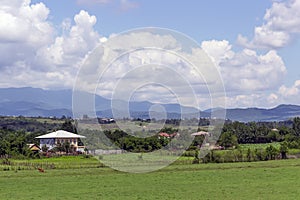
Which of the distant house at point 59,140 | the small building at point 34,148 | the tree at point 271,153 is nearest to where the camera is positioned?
the tree at point 271,153

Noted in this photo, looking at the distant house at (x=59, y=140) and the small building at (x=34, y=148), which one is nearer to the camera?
the small building at (x=34, y=148)

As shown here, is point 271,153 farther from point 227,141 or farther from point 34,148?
point 34,148

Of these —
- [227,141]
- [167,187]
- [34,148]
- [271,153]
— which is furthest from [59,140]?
[167,187]

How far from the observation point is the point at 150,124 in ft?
197

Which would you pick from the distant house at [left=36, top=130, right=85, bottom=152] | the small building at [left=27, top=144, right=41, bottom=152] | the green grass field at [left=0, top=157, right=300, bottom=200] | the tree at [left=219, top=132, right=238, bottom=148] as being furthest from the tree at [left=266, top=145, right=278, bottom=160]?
the small building at [left=27, top=144, right=41, bottom=152]

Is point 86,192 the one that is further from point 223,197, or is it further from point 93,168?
point 93,168

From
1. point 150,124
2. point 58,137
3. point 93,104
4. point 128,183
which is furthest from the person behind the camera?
point 58,137

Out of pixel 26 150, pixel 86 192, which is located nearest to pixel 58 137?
pixel 26 150

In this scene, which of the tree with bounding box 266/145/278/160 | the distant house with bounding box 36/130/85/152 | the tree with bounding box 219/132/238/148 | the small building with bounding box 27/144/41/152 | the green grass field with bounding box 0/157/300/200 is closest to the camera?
the green grass field with bounding box 0/157/300/200

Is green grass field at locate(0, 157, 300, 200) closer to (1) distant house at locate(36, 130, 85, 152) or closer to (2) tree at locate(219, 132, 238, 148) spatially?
(2) tree at locate(219, 132, 238, 148)

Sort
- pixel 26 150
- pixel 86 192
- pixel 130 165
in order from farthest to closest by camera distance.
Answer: pixel 26 150 → pixel 130 165 → pixel 86 192

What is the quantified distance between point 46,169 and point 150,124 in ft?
43.3

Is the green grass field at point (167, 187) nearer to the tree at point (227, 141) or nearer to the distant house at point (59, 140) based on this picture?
the tree at point (227, 141)

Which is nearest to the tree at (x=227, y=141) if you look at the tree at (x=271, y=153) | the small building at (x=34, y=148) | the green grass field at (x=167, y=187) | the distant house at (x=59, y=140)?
the tree at (x=271, y=153)
